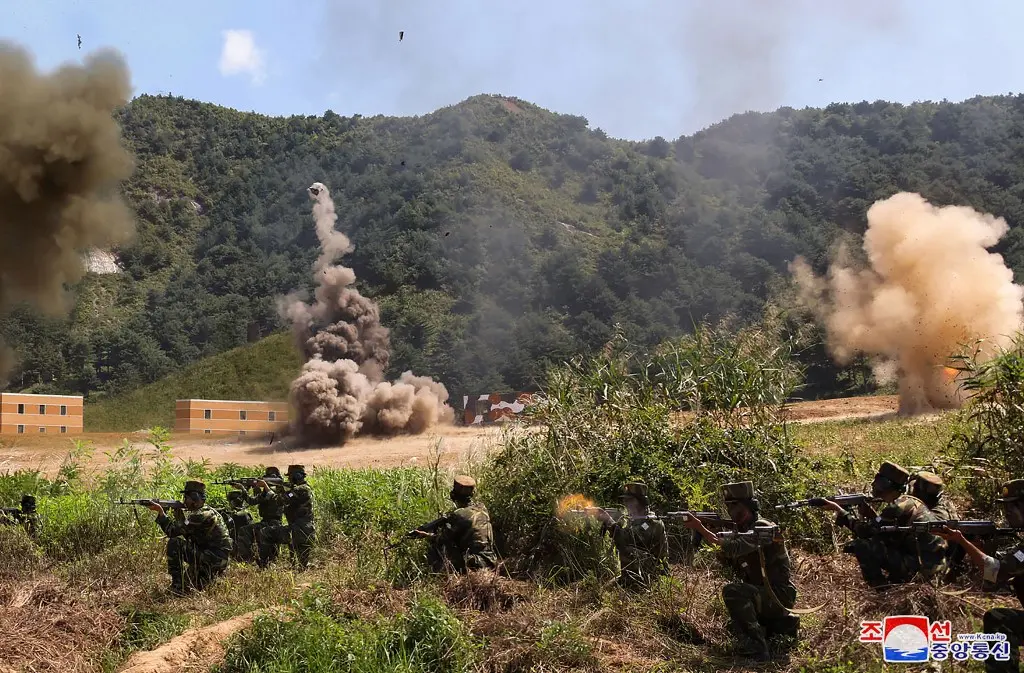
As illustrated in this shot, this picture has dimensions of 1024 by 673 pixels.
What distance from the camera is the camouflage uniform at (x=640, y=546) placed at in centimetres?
937

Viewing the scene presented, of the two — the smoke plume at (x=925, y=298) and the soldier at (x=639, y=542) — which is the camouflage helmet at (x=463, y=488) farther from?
the smoke plume at (x=925, y=298)

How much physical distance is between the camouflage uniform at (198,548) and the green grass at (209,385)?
4164cm

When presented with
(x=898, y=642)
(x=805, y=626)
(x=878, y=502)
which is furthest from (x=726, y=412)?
(x=898, y=642)

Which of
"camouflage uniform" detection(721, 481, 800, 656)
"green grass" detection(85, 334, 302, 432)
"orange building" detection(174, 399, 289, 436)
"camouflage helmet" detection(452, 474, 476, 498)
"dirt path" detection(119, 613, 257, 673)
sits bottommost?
"dirt path" detection(119, 613, 257, 673)

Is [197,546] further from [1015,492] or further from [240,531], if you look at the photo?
[1015,492]

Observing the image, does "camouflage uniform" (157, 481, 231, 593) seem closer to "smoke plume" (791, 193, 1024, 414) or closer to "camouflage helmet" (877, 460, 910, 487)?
"camouflage helmet" (877, 460, 910, 487)

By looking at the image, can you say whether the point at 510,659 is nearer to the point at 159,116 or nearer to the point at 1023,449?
the point at 1023,449

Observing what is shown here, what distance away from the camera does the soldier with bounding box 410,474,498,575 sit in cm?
995

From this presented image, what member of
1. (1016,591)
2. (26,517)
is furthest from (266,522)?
(1016,591)

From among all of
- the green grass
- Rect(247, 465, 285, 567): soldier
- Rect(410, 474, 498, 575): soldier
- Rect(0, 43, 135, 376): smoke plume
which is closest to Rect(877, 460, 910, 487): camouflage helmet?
Rect(410, 474, 498, 575): soldier

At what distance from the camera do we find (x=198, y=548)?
11031mm

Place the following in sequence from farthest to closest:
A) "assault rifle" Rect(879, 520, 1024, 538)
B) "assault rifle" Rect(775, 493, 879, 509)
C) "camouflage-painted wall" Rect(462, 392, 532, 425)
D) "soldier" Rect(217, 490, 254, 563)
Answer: "camouflage-painted wall" Rect(462, 392, 532, 425)
"soldier" Rect(217, 490, 254, 563)
"assault rifle" Rect(775, 493, 879, 509)
"assault rifle" Rect(879, 520, 1024, 538)

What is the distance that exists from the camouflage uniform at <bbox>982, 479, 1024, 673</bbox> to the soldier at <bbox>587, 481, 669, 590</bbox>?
329 cm

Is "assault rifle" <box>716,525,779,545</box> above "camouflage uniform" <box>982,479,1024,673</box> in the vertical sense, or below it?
above
